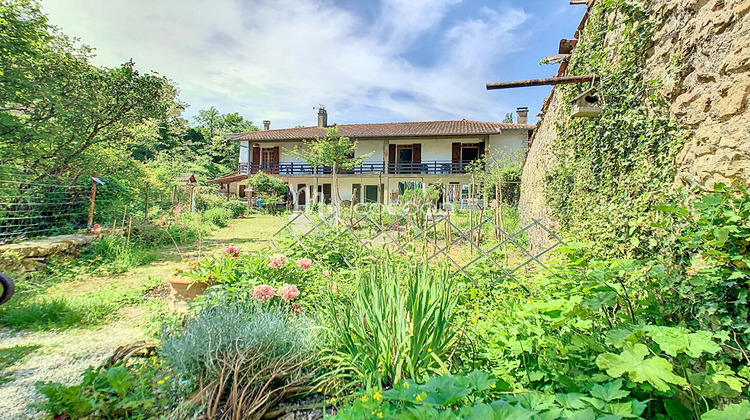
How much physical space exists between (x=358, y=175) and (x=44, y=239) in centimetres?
1558

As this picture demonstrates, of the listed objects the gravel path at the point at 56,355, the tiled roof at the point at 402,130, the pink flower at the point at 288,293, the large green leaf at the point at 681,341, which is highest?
the tiled roof at the point at 402,130

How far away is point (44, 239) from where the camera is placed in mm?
5191

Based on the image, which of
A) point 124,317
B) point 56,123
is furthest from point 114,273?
point 56,123

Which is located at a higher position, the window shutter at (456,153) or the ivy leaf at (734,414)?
the window shutter at (456,153)

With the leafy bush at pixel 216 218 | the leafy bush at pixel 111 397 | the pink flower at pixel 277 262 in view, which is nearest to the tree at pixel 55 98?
the leafy bush at pixel 216 218

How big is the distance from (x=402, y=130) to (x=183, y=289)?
18.8 meters

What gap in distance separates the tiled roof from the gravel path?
57.5 feet

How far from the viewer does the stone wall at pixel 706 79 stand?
1.46 metres

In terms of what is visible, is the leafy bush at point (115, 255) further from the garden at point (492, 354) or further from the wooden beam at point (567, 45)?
the wooden beam at point (567, 45)

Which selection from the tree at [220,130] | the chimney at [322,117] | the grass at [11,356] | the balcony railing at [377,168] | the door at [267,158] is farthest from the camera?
the tree at [220,130]

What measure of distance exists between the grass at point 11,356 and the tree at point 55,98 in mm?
3132

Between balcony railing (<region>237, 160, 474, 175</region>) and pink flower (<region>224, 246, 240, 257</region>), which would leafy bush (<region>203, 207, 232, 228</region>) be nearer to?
pink flower (<region>224, 246, 240, 257</region>)

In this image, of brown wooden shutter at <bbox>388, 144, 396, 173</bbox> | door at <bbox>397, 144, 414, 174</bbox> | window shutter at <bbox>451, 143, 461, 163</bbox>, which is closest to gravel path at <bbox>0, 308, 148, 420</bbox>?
door at <bbox>397, 144, 414, 174</bbox>

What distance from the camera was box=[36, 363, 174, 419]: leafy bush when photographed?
5.05ft
